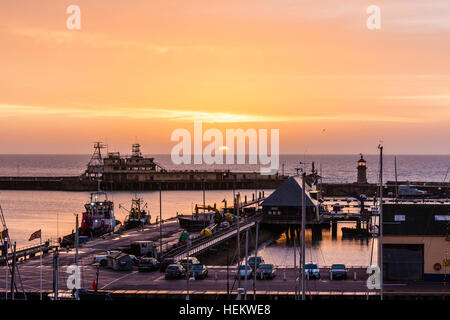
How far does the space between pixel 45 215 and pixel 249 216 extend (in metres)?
30.6

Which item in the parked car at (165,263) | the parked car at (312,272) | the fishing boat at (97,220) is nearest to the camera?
the parked car at (312,272)

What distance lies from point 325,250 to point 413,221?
63.3 ft

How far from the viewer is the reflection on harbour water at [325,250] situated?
4394 centimetres

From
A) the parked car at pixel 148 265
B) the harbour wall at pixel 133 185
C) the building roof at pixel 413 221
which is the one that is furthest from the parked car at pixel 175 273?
the harbour wall at pixel 133 185

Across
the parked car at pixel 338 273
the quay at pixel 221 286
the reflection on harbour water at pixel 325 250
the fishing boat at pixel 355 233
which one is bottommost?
the reflection on harbour water at pixel 325 250

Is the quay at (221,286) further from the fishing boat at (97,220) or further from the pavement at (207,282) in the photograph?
the fishing boat at (97,220)

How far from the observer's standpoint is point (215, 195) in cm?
11888

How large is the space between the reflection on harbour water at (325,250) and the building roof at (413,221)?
9.44m

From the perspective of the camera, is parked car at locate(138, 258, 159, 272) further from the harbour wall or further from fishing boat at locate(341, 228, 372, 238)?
the harbour wall

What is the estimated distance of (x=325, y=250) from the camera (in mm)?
49625

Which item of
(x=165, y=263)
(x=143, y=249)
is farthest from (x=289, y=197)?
(x=165, y=263)

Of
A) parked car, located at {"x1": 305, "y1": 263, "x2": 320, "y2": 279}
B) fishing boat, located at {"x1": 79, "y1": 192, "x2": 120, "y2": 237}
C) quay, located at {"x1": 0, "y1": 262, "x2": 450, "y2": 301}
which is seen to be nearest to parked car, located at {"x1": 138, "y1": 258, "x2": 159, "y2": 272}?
quay, located at {"x1": 0, "y1": 262, "x2": 450, "y2": 301}
